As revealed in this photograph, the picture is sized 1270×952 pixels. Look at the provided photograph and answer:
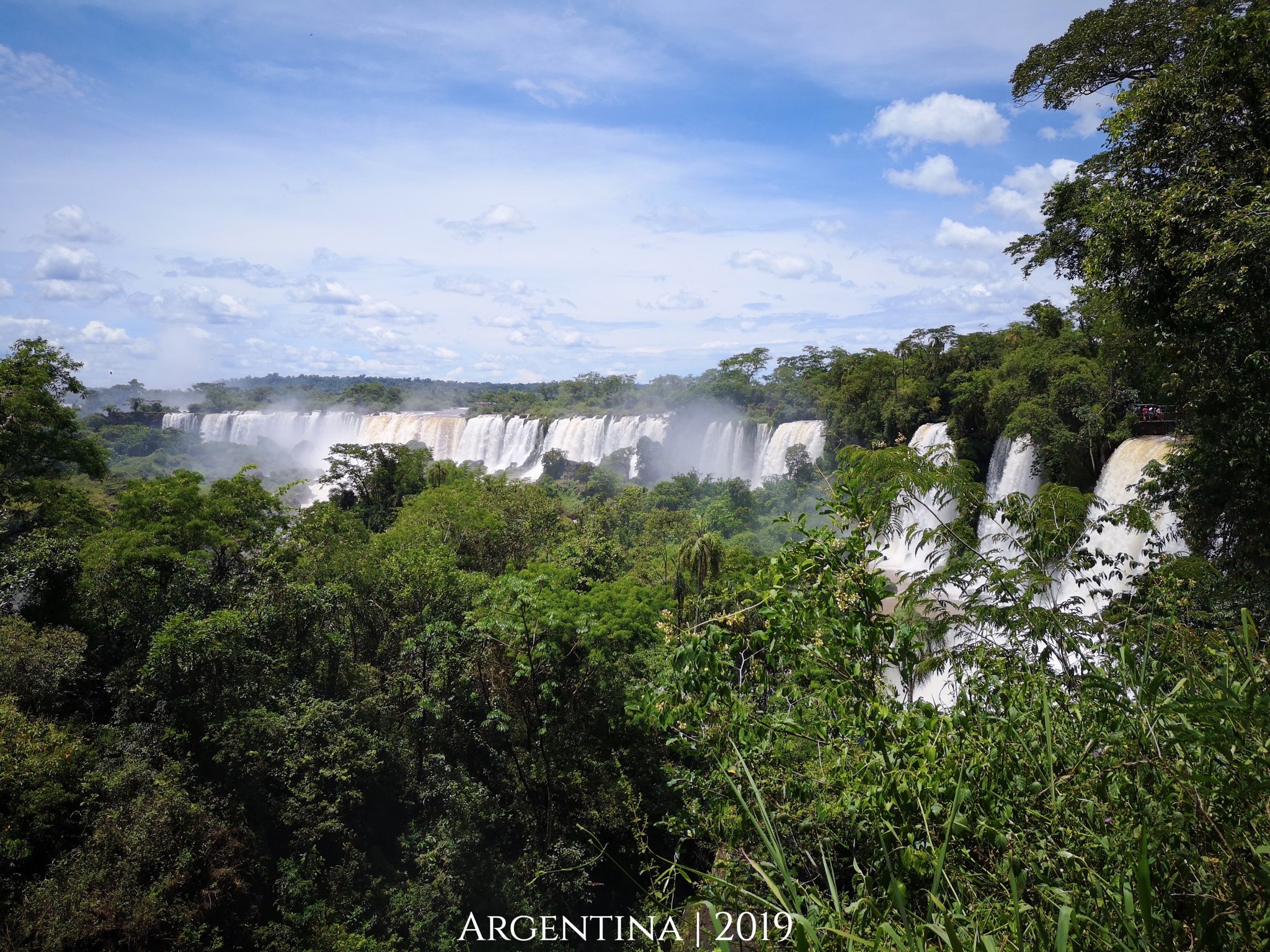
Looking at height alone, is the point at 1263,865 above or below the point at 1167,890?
above

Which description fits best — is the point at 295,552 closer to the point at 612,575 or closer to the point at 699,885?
the point at 612,575

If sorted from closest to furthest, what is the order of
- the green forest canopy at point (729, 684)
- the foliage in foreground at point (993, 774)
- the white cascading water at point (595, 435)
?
the foliage in foreground at point (993, 774)
the green forest canopy at point (729, 684)
the white cascading water at point (595, 435)

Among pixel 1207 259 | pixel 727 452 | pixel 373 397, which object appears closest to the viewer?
pixel 1207 259

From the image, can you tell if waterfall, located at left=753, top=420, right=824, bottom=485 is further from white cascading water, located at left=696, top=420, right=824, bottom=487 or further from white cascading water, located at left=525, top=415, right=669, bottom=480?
white cascading water, located at left=525, top=415, right=669, bottom=480

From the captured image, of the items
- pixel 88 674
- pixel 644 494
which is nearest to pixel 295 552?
pixel 88 674

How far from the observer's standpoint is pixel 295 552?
14.7 metres

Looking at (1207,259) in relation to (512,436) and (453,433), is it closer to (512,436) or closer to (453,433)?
(512,436)

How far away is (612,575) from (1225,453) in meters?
12.1

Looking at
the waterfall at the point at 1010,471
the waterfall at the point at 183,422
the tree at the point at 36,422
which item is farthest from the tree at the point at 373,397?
the waterfall at the point at 1010,471

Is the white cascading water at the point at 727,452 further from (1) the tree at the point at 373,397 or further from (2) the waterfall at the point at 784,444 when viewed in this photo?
(1) the tree at the point at 373,397

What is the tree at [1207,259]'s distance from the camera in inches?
207

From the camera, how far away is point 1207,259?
507 cm

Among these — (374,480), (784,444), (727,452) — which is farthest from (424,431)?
(784,444)

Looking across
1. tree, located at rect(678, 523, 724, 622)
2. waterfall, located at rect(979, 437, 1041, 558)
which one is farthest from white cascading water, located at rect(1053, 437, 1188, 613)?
tree, located at rect(678, 523, 724, 622)
